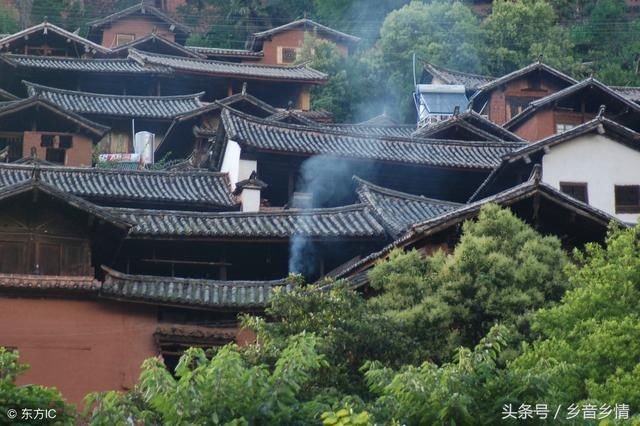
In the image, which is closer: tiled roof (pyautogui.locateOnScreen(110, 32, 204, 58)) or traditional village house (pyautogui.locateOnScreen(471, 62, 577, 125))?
traditional village house (pyautogui.locateOnScreen(471, 62, 577, 125))

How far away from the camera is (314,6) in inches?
2901

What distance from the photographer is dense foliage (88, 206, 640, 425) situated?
539 inches

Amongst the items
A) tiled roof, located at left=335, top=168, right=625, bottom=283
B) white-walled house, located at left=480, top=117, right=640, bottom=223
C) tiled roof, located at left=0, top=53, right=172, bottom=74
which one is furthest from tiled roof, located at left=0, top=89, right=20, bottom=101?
tiled roof, located at left=335, top=168, right=625, bottom=283

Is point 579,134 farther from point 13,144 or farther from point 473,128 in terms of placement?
point 13,144

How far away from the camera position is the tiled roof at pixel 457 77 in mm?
54750

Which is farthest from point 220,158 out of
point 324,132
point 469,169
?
point 469,169

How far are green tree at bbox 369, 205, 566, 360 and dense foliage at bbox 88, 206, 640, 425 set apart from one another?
1.0 inches

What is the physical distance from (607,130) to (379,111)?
23.1 meters

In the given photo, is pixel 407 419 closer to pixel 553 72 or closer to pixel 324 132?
pixel 324 132

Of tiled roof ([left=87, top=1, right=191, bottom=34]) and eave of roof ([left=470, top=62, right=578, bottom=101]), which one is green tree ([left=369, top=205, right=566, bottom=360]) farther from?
tiled roof ([left=87, top=1, right=191, bottom=34])

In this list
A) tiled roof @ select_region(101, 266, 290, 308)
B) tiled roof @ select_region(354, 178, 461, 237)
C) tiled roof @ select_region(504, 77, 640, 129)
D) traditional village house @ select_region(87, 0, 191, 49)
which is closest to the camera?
tiled roof @ select_region(101, 266, 290, 308)

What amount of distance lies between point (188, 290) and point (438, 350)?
833cm

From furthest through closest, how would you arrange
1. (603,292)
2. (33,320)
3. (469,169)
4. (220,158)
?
(220,158) < (469,169) < (33,320) < (603,292)

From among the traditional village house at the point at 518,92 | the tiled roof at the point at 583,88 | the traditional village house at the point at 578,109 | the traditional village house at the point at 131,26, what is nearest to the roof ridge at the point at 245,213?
the tiled roof at the point at 583,88
